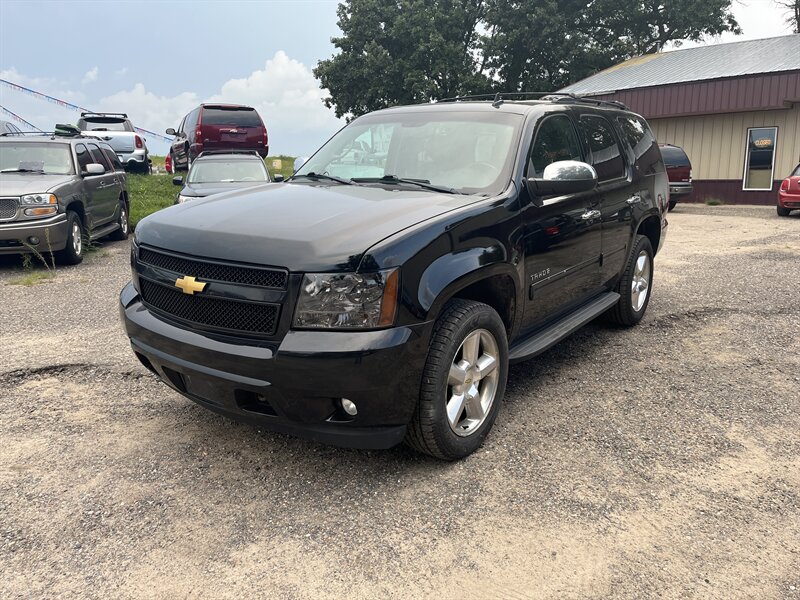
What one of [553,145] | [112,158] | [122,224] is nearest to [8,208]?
[122,224]

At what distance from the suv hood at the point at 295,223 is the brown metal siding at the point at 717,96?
59.2 feet

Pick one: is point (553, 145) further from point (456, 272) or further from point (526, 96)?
point (456, 272)

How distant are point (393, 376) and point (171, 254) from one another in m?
1.28

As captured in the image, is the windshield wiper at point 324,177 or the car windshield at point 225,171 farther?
the car windshield at point 225,171

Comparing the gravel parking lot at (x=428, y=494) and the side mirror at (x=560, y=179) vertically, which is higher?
the side mirror at (x=560, y=179)

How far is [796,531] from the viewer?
271 cm

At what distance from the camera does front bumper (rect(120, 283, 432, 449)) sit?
2.70 metres

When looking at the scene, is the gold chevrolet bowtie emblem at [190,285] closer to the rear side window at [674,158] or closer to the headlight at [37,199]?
the headlight at [37,199]

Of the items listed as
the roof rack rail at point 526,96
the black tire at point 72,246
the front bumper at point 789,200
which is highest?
the roof rack rail at point 526,96

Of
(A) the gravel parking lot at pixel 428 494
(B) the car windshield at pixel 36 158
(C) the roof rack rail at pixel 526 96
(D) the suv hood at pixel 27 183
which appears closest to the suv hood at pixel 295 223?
(A) the gravel parking lot at pixel 428 494

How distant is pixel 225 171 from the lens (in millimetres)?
→ 11750

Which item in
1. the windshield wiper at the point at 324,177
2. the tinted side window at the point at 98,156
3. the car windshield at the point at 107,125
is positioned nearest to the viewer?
the windshield wiper at the point at 324,177

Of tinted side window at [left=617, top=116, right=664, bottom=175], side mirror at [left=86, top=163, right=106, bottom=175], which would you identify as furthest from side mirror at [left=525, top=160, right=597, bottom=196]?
side mirror at [left=86, top=163, right=106, bottom=175]

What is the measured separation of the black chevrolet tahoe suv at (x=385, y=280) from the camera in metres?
2.75
